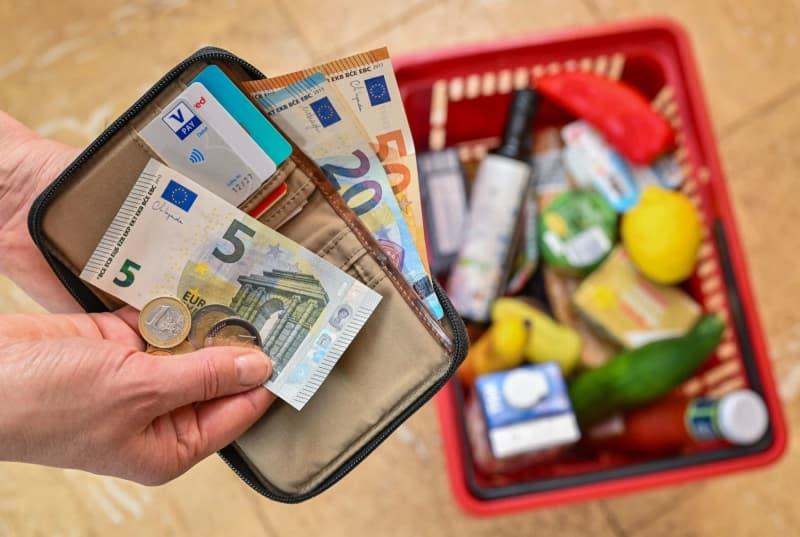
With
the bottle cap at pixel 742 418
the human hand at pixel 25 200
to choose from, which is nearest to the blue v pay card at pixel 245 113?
the human hand at pixel 25 200

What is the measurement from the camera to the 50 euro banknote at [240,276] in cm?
63

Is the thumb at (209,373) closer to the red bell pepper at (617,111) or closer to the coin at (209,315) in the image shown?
the coin at (209,315)

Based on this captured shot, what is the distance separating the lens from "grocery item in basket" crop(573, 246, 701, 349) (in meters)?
0.95

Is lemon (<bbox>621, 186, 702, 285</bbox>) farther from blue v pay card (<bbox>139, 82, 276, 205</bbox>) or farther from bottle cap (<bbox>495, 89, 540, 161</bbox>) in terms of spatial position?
blue v pay card (<bbox>139, 82, 276, 205</bbox>)

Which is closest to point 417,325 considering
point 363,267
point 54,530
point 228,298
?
point 363,267

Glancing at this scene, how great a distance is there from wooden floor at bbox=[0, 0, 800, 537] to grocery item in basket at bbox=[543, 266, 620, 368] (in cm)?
29

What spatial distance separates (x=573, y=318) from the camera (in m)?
0.99

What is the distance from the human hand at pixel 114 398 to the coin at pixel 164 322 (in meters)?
0.02

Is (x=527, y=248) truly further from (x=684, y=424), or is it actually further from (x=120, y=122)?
(x=120, y=122)

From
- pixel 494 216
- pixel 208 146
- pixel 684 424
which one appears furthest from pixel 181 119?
pixel 684 424

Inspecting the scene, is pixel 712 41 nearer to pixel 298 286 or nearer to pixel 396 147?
pixel 396 147

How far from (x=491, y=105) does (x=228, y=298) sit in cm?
54

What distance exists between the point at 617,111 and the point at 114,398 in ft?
2.36

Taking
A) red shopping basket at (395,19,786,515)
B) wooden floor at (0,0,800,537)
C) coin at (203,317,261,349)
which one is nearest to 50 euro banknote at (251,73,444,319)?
coin at (203,317,261,349)
